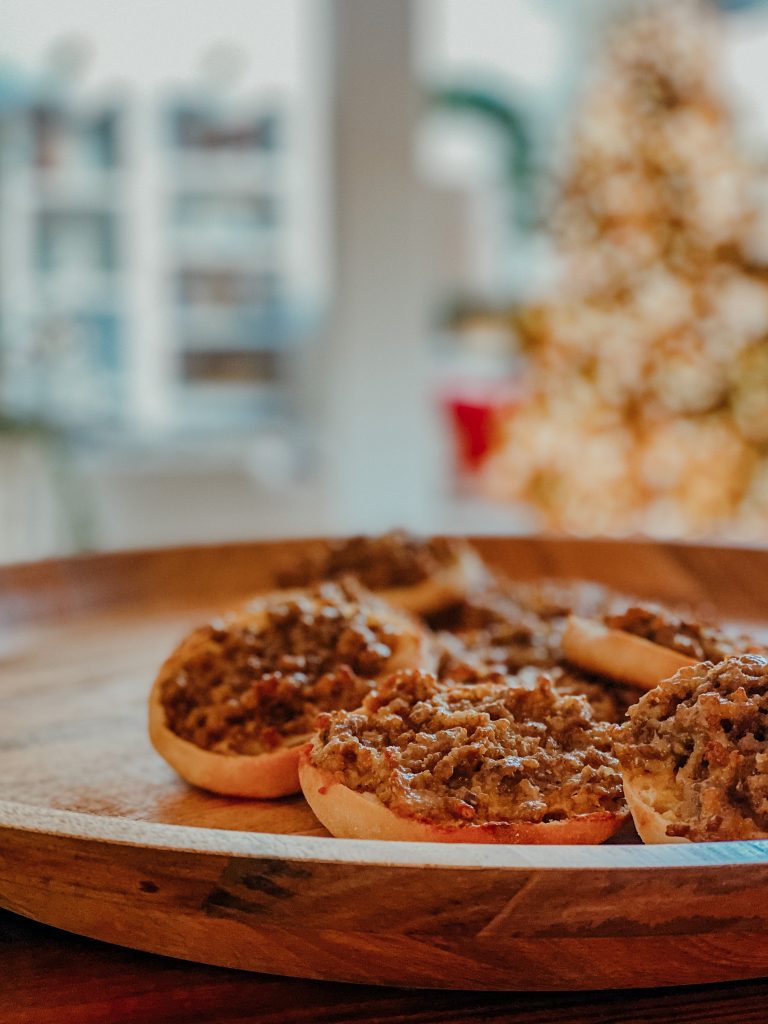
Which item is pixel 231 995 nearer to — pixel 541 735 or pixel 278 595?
pixel 541 735

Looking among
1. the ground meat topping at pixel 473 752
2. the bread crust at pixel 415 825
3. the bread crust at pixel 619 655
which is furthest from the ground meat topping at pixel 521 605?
the bread crust at pixel 415 825

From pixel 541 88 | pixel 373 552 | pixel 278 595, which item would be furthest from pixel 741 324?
pixel 541 88

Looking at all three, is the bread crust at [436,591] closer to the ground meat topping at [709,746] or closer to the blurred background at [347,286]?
the ground meat topping at [709,746]

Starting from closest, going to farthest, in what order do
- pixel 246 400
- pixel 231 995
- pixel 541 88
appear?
pixel 231 995, pixel 246 400, pixel 541 88

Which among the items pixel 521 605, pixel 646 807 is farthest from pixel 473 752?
pixel 521 605

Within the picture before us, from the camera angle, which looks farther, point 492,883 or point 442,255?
point 442,255

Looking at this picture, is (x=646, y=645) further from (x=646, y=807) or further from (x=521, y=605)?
(x=521, y=605)
